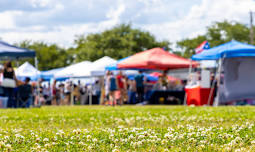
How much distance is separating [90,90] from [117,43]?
41.6 meters

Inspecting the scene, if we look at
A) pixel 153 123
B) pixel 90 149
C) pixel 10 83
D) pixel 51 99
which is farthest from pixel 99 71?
pixel 90 149

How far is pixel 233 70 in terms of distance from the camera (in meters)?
21.1

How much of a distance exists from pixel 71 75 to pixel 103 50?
40284mm

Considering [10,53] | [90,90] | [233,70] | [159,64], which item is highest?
[10,53]

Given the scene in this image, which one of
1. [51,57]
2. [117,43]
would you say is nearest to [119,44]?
[117,43]

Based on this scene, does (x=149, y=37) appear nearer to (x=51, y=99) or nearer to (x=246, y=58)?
(x=51, y=99)

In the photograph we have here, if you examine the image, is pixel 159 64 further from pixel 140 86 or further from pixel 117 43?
pixel 117 43

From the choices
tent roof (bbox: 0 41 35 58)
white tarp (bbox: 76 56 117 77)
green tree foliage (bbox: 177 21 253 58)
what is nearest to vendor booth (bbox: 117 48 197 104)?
white tarp (bbox: 76 56 117 77)

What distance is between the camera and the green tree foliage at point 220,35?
3135 inches

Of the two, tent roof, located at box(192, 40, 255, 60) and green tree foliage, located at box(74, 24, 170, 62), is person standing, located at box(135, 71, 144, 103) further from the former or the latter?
green tree foliage, located at box(74, 24, 170, 62)

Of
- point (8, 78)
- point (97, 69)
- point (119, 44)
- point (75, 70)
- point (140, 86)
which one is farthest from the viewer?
point (119, 44)

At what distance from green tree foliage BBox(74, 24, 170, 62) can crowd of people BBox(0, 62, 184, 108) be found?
33.8 metres

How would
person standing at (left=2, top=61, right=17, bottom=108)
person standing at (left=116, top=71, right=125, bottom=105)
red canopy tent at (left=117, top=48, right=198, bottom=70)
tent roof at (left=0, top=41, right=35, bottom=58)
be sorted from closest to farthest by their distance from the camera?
1. person standing at (left=2, top=61, right=17, bottom=108)
2. tent roof at (left=0, top=41, right=35, bottom=58)
3. person standing at (left=116, top=71, right=125, bottom=105)
4. red canopy tent at (left=117, top=48, right=198, bottom=70)

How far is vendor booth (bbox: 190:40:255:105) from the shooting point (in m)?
20.1
